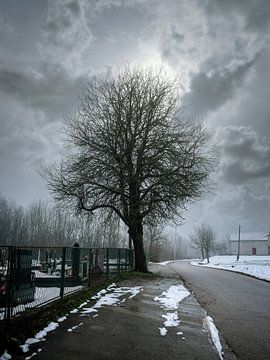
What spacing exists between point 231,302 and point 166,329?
5040mm

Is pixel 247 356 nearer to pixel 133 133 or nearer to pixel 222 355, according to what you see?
pixel 222 355

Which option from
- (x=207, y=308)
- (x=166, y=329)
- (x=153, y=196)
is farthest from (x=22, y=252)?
(x=153, y=196)

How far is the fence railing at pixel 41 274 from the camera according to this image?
5961mm

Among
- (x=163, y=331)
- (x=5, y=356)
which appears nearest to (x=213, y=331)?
(x=163, y=331)

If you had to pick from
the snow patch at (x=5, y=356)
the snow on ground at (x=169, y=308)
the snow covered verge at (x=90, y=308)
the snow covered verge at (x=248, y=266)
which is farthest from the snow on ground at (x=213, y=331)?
the snow covered verge at (x=248, y=266)

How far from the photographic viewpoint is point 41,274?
8.30m

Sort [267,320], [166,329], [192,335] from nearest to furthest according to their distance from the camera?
[192,335], [166,329], [267,320]

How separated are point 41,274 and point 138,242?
14.0 metres

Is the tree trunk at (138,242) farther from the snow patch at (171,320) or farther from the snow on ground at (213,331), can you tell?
the snow on ground at (213,331)

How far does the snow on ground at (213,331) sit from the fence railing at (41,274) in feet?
11.8

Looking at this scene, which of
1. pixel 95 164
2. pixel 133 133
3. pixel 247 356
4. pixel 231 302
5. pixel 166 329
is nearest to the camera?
pixel 247 356

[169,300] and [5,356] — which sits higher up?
[5,356]

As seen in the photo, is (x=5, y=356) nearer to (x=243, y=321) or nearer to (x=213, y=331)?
(x=213, y=331)

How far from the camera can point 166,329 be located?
6668mm
